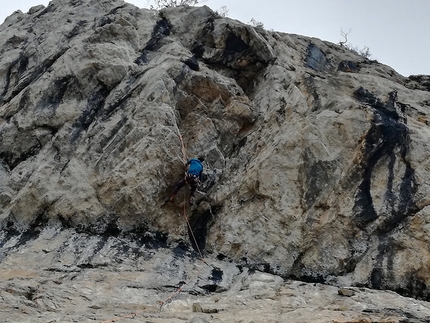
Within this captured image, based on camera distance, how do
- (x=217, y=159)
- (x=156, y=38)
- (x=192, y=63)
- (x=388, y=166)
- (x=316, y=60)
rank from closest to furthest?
(x=388, y=166) < (x=217, y=159) < (x=192, y=63) < (x=156, y=38) < (x=316, y=60)

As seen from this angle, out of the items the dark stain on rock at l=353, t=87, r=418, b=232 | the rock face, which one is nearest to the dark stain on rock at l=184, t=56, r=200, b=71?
the rock face

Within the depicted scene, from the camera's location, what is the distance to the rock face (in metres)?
9.20

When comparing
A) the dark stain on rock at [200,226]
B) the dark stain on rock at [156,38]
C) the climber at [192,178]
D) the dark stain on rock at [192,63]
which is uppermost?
the dark stain on rock at [156,38]

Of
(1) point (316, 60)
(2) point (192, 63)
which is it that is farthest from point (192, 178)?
(1) point (316, 60)

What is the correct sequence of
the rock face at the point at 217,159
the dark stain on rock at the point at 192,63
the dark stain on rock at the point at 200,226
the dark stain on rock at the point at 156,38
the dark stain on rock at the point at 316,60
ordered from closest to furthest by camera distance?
the rock face at the point at 217,159, the dark stain on rock at the point at 200,226, the dark stain on rock at the point at 192,63, the dark stain on rock at the point at 156,38, the dark stain on rock at the point at 316,60

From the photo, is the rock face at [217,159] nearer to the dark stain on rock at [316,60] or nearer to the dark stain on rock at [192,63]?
the dark stain on rock at [192,63]

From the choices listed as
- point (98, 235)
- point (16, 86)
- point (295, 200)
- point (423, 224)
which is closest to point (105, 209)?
point (98, 235)

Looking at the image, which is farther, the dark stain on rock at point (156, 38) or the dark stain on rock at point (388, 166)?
the dark stain on rock at point (156, 38)

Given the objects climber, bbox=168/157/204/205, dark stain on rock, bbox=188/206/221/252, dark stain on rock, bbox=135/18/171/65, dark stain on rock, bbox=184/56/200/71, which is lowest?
dark stain on rock, bbox=188/206/221/252

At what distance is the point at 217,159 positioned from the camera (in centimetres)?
1145

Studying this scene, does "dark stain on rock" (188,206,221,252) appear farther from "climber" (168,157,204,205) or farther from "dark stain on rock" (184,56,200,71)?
"dark stain on rock" (184,56,200,71)

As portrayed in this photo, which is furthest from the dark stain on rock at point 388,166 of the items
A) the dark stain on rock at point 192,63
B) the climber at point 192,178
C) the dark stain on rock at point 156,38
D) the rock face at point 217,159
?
the dark stain on rock at point 156,38

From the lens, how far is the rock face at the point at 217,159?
9.20 m

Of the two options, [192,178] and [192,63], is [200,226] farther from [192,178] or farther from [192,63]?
[192,63]
